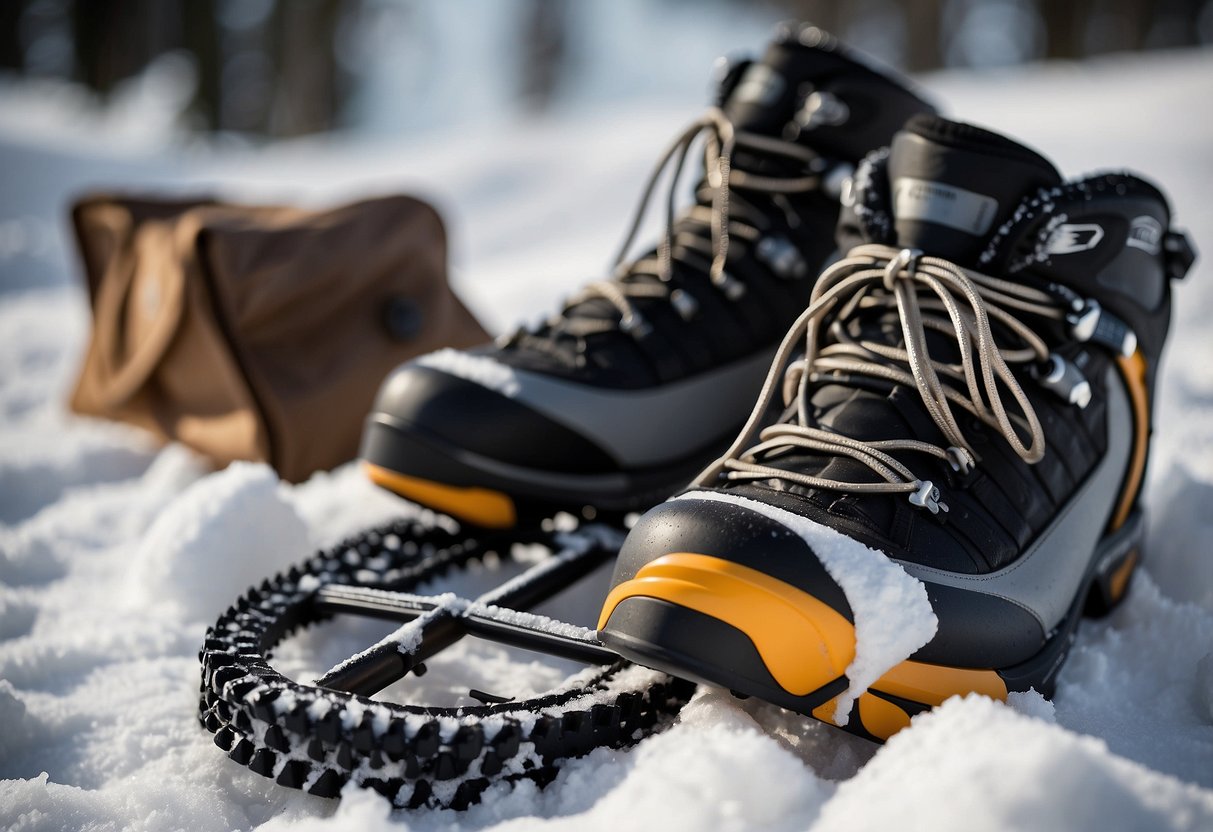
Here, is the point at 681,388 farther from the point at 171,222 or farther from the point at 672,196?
the point at 171,222

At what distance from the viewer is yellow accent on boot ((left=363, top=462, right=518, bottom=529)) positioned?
1433 mm

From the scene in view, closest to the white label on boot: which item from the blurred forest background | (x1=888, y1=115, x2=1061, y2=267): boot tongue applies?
(x1=888, y1=115, x2=1061, y2=267): boot tongue

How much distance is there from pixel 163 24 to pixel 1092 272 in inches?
547

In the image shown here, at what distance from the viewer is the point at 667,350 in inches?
59.0

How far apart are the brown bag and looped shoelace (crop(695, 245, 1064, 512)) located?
1.07 meters

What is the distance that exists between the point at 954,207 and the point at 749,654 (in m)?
0.57

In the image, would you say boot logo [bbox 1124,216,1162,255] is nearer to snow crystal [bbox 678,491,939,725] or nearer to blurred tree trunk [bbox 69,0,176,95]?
snow crystal [bbox 678,491,939,725]

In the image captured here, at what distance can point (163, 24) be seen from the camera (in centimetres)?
1274

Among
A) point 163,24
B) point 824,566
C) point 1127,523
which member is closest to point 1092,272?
point 1127,523

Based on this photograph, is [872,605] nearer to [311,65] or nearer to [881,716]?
[881,716]

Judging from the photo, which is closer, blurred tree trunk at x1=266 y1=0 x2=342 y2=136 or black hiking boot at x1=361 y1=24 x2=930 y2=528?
black hiking boot at x1=361 y1=24 x2=930 y2=528

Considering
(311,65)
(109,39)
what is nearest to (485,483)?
(311,65)

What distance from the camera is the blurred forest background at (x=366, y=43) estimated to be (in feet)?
38.3

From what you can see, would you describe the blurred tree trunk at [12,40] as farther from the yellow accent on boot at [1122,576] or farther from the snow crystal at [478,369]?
the yellow accent on boot at [1122,576]
